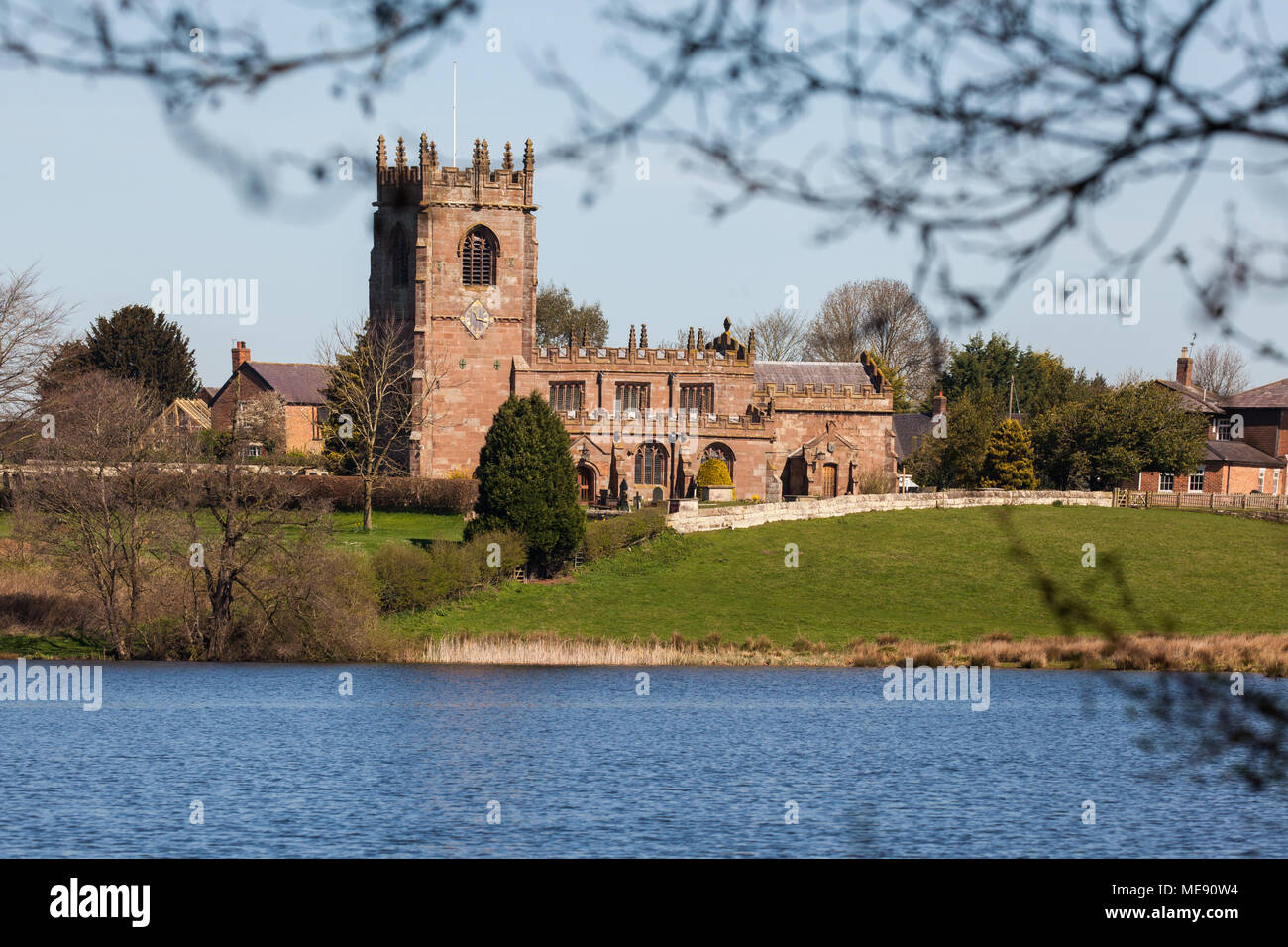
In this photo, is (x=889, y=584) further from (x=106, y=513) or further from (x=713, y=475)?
(x=106, y=513)

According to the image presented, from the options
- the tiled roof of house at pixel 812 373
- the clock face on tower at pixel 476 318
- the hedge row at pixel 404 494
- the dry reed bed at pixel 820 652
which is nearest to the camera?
A: the dry reed bed at pixel 820 652

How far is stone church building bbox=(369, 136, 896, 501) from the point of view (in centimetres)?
6738

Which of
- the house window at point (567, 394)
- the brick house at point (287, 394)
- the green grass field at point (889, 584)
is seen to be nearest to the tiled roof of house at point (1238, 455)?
the green grass field at point (889, 584)

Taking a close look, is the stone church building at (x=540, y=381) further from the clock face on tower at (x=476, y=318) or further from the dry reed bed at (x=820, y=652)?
the dry reed bed at (x=820, y=652)

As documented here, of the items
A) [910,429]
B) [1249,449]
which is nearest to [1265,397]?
[1249,449]

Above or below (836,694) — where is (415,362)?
above

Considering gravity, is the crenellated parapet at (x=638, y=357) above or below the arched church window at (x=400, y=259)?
below

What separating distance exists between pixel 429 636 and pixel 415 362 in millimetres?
30219

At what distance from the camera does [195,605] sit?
38.5 metres

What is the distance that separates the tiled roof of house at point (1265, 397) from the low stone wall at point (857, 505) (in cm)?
1906

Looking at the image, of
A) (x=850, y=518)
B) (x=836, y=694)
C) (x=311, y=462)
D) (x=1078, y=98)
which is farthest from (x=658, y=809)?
(x=311, y=462)

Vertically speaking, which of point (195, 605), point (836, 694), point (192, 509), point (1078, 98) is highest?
point (1078, 98)

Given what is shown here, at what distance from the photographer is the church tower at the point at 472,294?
226ft
